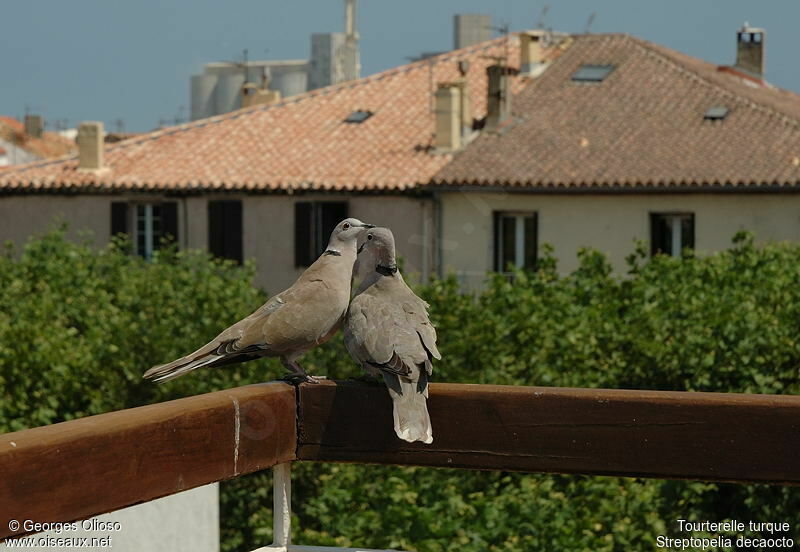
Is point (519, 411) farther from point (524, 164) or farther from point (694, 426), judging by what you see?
point (524, 164)

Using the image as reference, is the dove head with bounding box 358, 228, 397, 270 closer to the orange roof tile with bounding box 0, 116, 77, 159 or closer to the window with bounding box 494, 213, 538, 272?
the window with bounding box 494, 213, 538, 272

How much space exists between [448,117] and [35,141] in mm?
30180

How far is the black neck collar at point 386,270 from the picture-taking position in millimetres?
3957

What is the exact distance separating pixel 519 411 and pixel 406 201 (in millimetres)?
26382

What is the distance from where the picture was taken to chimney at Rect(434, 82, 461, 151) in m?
30.8

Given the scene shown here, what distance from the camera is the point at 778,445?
11.1ft

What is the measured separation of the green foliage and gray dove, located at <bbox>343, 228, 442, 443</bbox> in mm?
6726

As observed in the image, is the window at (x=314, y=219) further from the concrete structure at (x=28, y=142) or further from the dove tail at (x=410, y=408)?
the dove tail at (x=410, y=408)

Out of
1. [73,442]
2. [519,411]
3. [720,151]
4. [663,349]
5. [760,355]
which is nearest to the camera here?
[73,442]

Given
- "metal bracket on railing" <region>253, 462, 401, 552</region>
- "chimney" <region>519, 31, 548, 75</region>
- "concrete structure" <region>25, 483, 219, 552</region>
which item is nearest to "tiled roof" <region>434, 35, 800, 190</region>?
"chimney" <region>519, 31, 548, 75</region>

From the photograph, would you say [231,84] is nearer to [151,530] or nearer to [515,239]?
[515,239]

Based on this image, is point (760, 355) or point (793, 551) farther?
point (760, 355)

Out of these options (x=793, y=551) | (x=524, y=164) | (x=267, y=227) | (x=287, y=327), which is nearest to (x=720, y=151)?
(x=524, y=164)

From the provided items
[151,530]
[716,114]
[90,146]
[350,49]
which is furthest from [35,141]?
[151,530]
